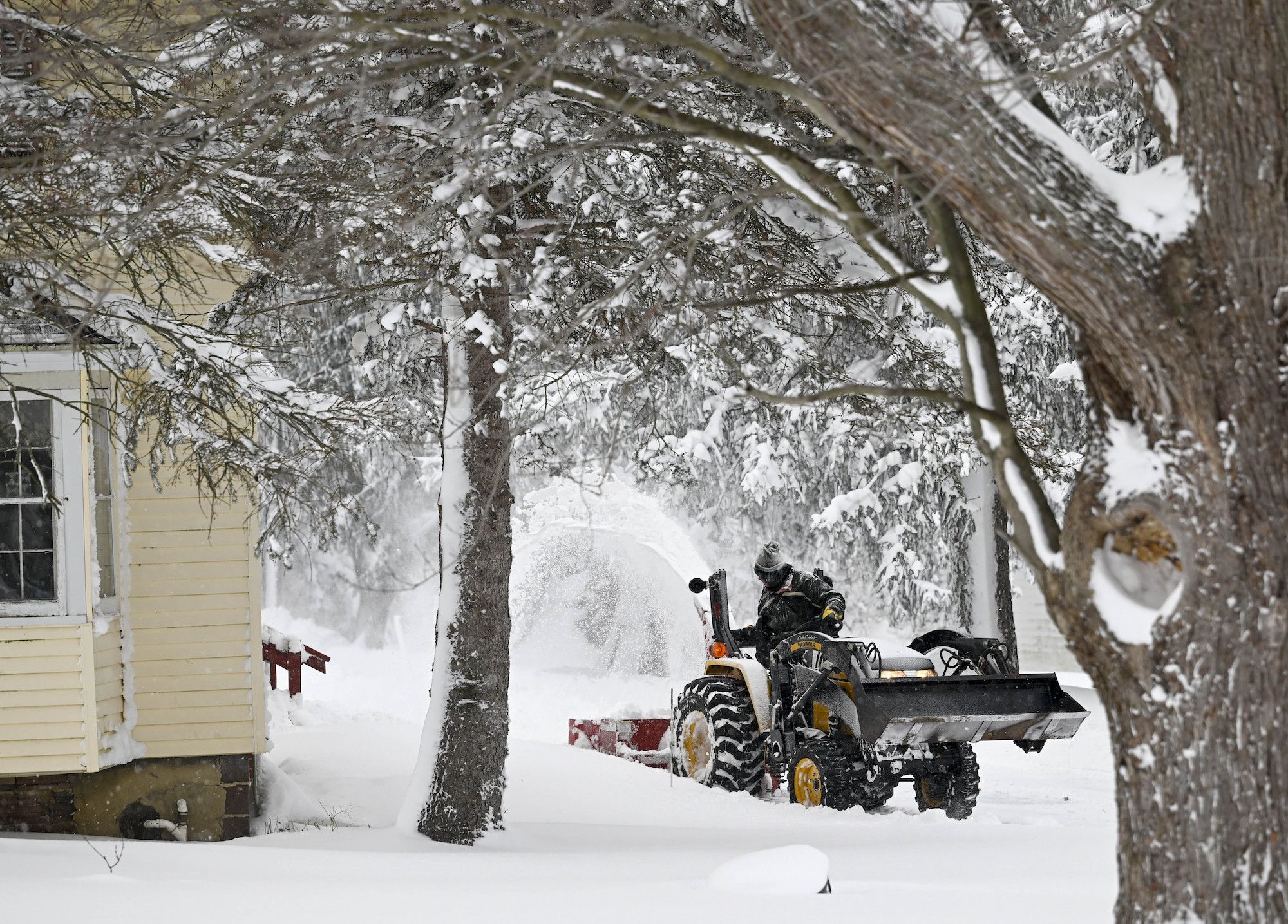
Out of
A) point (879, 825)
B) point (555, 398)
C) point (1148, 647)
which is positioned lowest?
A: point (879, 825)

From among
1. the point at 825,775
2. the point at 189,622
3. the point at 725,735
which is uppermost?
the point at 189,622

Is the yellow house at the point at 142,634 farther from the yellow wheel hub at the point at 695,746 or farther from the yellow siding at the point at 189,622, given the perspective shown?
the yellow wheel hub at the point at 695,746

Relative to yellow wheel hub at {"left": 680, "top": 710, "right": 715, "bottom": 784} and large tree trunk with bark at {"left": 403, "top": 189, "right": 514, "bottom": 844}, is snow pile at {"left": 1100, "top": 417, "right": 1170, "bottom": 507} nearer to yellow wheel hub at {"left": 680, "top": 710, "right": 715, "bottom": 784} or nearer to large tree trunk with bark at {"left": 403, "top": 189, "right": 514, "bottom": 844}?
large tree trunk with bark at {"left": 403, "top": 189, "right": 514, "bottom": 844}

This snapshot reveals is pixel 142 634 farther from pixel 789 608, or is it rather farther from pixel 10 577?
pixel 789 608

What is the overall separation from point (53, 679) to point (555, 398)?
8261 mm

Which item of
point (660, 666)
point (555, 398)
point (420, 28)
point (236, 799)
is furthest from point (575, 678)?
point (420, 28)

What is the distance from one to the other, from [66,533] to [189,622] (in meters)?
1.29

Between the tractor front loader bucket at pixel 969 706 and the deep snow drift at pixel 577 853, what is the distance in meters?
0.62

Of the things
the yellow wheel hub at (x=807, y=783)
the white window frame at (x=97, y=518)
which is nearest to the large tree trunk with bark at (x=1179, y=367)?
the yellow wheel hub at (x=807, y=783)

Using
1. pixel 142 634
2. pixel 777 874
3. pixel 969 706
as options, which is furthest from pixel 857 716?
pixel 142 634

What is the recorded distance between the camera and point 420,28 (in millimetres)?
5355

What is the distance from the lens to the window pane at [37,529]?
9.63 meters

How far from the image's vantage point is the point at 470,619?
859 cm

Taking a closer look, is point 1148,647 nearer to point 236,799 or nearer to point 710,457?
point 236,799
